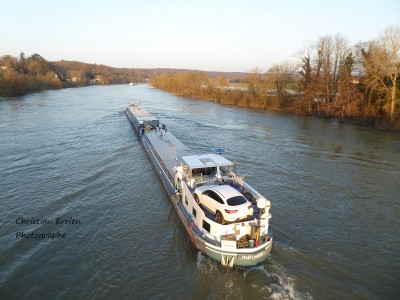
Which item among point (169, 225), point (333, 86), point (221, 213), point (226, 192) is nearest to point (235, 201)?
point (226, 192)

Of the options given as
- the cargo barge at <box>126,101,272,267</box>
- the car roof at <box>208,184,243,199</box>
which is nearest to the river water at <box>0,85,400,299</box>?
the cargo barge at <box>126,101,272,267</box>

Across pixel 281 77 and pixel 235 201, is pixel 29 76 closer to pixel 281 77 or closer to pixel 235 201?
pixel 281 77

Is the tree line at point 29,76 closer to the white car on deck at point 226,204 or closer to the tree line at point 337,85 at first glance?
the tree line at point 337,85

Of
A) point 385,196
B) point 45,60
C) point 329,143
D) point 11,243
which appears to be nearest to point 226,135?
point 329,143

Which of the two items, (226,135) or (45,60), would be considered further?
(45,60)

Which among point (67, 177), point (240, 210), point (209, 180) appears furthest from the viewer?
point (67, 177)

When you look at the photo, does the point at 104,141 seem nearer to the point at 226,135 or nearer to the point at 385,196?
the point at 226,135

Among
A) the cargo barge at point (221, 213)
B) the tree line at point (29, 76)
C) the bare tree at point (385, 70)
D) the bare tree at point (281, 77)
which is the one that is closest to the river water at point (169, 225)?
the cargo barge at point (221, 213)
